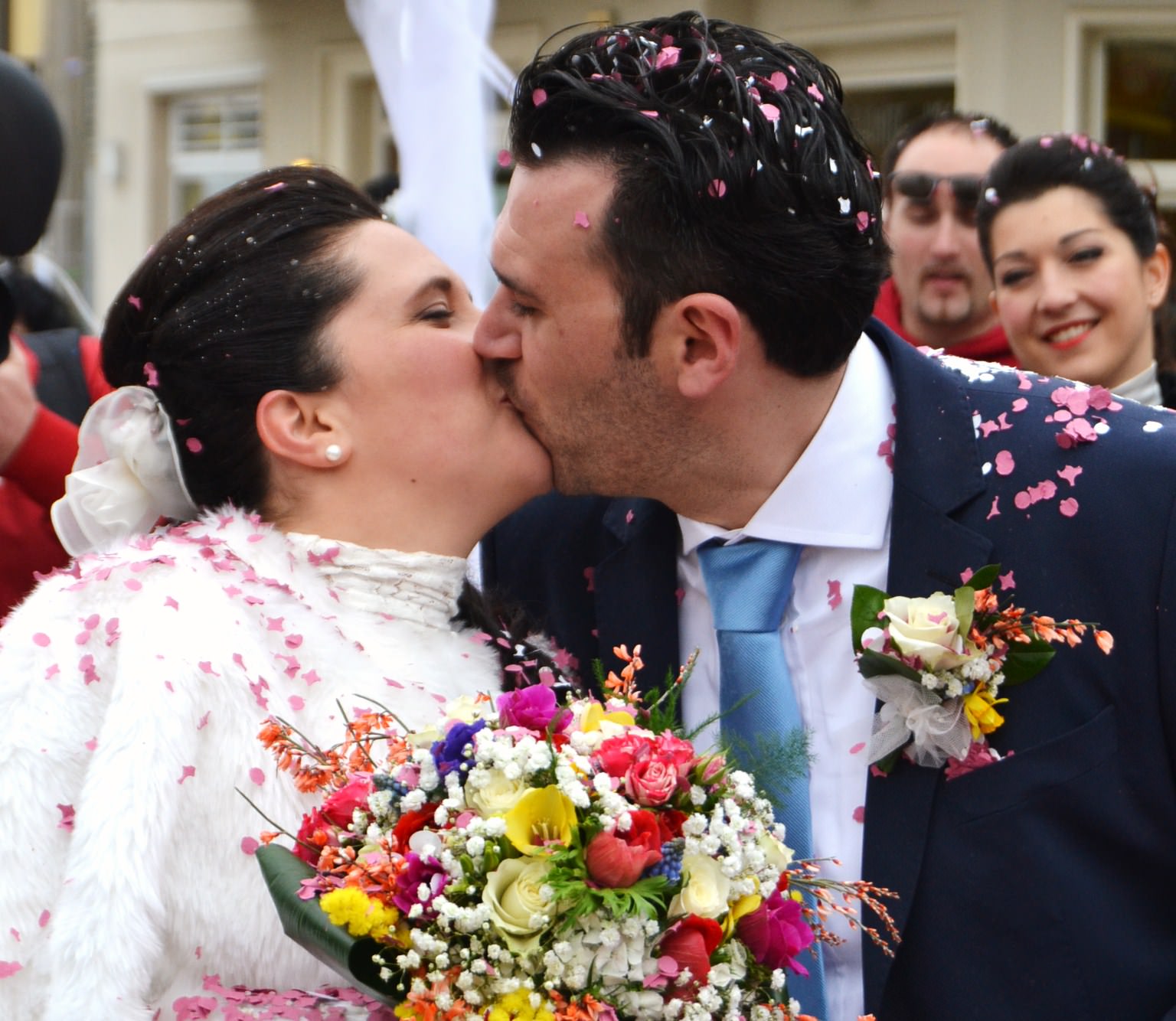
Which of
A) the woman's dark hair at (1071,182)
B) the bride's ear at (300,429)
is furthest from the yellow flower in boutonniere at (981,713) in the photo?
the woman's dark hair at (1071,182)

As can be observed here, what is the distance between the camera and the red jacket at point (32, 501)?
11.2ft

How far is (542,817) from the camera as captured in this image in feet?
6.28

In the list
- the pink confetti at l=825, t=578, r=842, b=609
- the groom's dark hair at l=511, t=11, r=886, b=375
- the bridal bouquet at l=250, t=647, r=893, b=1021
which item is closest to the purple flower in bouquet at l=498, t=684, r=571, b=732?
the bridal bouquet at l=250, t=647, r=893, b=1021

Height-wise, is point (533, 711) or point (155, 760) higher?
point (533, 711)

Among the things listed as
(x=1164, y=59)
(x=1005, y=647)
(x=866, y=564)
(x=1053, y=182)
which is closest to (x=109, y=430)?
(x=866, y=564)

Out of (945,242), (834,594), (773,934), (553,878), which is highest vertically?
(945,242)

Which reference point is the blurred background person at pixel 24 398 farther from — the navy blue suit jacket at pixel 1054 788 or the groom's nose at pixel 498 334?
the navy blue suit jacket at pixel 1054 788

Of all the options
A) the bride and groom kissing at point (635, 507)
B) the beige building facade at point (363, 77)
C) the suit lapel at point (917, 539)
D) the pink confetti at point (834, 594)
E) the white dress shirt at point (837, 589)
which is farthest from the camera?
the beige building facade at point (363, 77)

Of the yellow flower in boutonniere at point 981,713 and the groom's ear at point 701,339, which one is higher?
the groom's ear at point 701,339

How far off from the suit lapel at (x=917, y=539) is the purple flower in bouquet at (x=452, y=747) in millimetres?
803

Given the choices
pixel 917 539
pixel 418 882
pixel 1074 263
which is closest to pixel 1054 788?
pixel 917 539

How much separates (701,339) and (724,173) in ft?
0.93

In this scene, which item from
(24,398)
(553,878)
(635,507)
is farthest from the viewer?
(24,398)

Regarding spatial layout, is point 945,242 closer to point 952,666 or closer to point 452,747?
point 952,666
